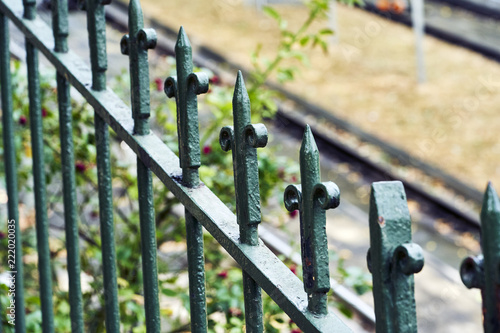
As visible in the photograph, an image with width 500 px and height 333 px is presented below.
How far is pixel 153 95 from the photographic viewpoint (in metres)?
3.82

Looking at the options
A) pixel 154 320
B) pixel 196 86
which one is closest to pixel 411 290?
pixel 196 86

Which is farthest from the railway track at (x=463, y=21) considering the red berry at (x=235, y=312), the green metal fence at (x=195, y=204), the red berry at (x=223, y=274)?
the green metal fence at (x=195, y=204)

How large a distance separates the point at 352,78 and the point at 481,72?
1560 mm

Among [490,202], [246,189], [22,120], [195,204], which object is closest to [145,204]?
[195,204]

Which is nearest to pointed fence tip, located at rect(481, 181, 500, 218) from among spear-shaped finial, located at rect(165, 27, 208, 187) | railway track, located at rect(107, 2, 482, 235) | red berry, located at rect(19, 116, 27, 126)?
spear-shaped finial, located at rect(165, 27, 208, 187)

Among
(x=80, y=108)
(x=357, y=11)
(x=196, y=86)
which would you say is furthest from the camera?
(x=357, y=11)

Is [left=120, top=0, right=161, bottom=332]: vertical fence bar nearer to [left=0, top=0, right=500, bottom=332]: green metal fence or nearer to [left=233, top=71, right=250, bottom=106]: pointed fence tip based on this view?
[left=0, top=0, right=500, bottom=332]: green metal fence

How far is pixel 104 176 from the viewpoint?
1.50 metres

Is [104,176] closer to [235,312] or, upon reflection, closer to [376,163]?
[235,312]

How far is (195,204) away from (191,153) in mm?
82

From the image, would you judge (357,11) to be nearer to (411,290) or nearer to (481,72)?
(481,72)

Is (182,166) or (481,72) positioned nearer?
(182,166)

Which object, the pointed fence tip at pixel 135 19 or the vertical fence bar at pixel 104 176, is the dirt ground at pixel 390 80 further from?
the pointed fence tip at pixel 135 19

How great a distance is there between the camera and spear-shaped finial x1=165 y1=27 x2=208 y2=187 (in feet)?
3.99
